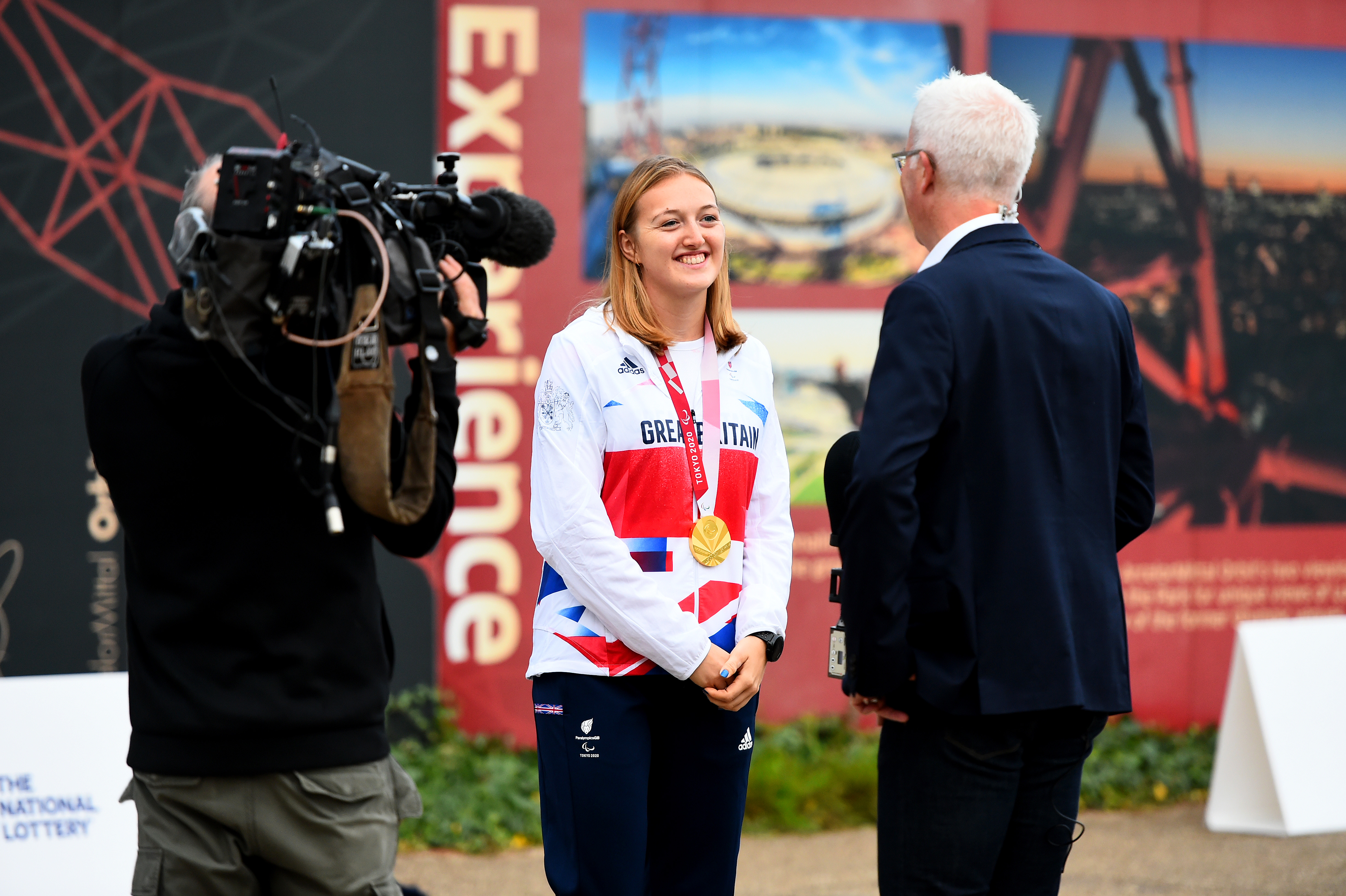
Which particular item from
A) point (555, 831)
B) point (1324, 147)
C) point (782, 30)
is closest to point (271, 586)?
point (555, 831)

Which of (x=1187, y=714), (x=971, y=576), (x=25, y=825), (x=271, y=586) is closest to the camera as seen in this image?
(x=271, y=586)

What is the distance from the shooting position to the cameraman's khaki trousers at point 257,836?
6.95 feet

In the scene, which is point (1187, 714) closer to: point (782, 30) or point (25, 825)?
point (782, 30)

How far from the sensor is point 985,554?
2.37 m

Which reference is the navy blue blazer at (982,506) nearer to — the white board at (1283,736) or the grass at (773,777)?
the grass at (773,777)

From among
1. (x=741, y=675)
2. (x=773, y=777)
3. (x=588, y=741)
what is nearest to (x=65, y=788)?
(x=588, y=741)

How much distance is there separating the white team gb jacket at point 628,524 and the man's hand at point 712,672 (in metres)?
0.02

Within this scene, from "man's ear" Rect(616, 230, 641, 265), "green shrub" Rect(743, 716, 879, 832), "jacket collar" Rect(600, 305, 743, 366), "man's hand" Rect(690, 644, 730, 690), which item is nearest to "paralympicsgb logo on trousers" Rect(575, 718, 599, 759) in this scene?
"man's hand" Rect(690, 644, 730, 690)

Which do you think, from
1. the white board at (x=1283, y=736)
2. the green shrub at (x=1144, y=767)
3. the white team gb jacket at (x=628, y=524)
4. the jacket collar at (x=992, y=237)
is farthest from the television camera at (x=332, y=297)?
the green shrub at (x=1144, y=767)

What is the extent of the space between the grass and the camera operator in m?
2.97

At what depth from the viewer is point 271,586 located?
212 centimetres

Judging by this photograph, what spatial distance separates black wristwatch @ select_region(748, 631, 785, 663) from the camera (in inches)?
115

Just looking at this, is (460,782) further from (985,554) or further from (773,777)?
(985,554)

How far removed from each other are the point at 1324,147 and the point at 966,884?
578cm
